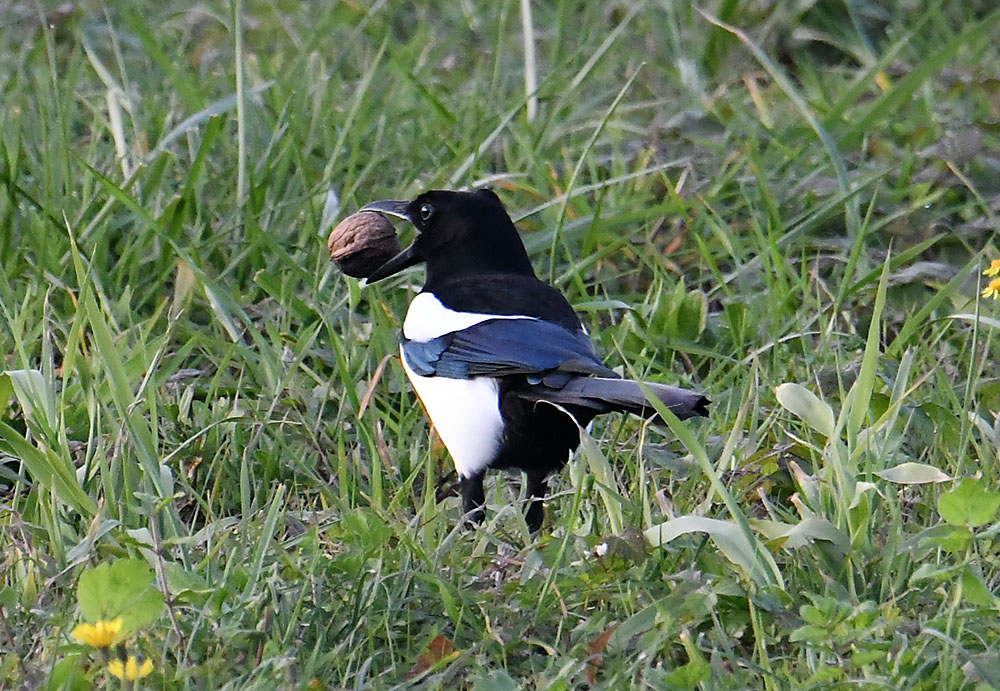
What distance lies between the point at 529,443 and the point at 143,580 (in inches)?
36.7

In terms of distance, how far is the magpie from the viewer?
268 cm

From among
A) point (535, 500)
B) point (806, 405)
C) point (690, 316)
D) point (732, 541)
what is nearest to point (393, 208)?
point (690, 316)

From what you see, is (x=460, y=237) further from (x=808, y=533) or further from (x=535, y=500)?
(x=808, y=533)

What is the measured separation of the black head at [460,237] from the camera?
3164 mm

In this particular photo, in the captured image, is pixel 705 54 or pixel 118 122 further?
pixel 705 54

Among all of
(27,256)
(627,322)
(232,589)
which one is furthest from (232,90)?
(232,589)

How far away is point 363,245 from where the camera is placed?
129 inches

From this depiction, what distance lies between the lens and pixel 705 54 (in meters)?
5.14

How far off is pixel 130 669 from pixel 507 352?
102cm

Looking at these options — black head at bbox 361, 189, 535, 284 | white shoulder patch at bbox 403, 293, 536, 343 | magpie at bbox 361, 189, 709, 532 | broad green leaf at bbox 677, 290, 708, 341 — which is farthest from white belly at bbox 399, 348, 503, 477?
broad green leaf at bbox 677, 290, 708, 341

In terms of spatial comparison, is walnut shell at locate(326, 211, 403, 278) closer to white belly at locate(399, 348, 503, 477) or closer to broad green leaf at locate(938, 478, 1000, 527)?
white belly at locate(399, 348, 503, 477)

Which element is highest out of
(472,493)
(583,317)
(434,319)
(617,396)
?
(617,396)

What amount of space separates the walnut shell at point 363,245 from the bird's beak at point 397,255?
3 centimetres

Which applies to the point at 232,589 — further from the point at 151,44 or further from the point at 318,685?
the point at 151,44
